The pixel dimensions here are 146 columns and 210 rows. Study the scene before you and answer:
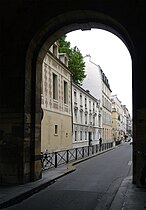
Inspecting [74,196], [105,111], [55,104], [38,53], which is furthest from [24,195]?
[105,111]

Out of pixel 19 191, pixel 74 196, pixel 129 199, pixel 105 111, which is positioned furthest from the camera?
pixel 105 111

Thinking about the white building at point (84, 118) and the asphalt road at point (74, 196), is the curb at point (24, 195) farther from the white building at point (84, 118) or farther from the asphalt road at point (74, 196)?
the white building at point (84, 118)

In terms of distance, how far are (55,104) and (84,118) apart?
13640 millimetres

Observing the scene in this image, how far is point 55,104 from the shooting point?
24156 mm

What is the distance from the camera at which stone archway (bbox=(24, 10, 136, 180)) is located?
10.8 meters

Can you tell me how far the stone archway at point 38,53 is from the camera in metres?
10.8

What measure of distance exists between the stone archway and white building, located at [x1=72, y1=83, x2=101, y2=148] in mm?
19374

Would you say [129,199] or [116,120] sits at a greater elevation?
[116,120]

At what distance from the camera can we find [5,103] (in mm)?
10617

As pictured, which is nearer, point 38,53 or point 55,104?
point 38,53

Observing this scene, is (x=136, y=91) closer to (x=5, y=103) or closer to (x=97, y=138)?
(x=5, y=103)

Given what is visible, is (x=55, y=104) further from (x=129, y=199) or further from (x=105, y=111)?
(x=105, y=111)

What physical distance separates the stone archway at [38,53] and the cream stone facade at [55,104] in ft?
30.4

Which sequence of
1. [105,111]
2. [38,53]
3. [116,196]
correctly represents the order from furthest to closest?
[105,111] < [38,53] < [116,196]
